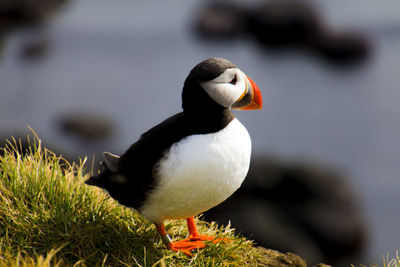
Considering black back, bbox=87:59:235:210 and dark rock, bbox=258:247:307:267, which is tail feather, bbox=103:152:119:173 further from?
dark rock, bbox=258:247:307:267

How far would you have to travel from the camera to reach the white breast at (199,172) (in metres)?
2.53

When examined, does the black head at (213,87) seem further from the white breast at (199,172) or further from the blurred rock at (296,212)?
the blurred rock at (296,212)

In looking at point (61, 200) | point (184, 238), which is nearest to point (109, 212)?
point (61, 200)

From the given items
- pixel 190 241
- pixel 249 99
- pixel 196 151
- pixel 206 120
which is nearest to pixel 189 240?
pixel 190 241

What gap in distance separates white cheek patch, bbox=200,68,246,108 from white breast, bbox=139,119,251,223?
180 millimetres

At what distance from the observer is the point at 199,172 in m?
2.54

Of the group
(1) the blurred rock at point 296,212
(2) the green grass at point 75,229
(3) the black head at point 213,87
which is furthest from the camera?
(1) the blurred rock at point 296,212

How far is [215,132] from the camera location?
8.52ft

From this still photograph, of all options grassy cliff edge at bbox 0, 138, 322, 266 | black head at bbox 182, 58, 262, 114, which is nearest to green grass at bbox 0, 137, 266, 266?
grassy cliff edge at bbox 0, 138, 322, 266

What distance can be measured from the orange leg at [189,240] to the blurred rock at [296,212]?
3.38 meters

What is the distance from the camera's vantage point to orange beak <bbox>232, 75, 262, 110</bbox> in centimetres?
264

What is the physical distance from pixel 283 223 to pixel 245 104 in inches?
179

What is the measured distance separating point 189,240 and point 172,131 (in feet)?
2.63

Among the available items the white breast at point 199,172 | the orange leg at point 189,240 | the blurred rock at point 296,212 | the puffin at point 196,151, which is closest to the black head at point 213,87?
the puffin at point 196,151
